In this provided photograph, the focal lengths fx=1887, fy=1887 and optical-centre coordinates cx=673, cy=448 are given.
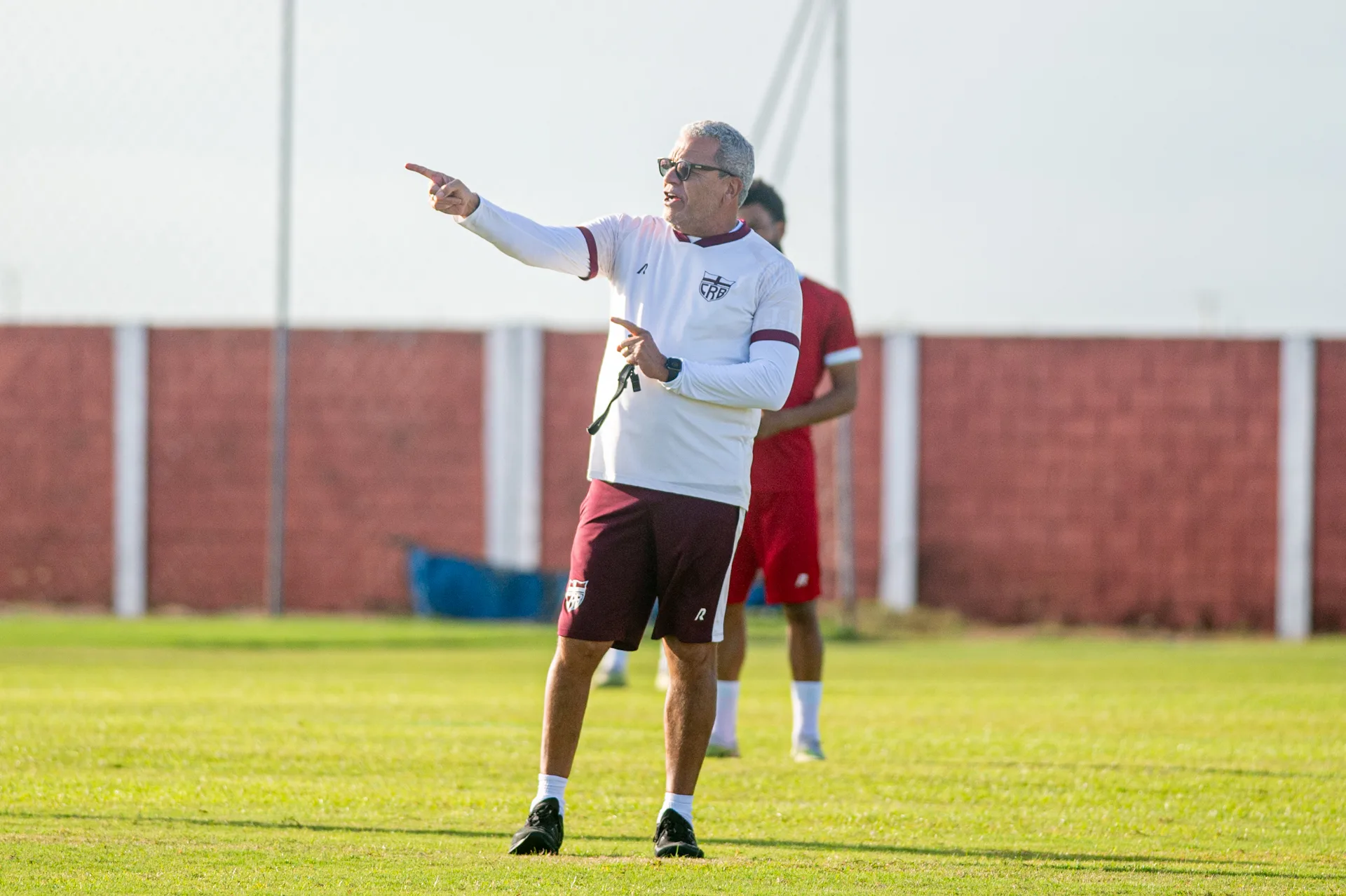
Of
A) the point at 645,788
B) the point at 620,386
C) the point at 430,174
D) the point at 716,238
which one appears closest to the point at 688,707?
the point at 620,386

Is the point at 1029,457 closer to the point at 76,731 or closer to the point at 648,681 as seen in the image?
the point at 648,681

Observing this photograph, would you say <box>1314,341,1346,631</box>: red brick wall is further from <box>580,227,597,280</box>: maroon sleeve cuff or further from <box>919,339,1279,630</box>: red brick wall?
<box>580,227,597,280</box>: maroon sleeve cuff

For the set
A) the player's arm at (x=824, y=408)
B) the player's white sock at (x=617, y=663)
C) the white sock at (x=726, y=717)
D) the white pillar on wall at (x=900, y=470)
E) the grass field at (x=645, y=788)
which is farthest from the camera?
the white pillar on wall at (x=900, y=470)

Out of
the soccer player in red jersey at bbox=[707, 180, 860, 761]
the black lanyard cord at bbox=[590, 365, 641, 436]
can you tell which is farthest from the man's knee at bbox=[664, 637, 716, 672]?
→ the soccer player in red jersey at bbox=[707, 180, 860, 761]

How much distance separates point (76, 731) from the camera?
7477 mm

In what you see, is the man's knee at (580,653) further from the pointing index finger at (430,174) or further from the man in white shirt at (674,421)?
the pointing index finger at (430,174)

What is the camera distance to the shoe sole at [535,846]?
4891 mm

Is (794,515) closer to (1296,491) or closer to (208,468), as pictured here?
(1296,491)

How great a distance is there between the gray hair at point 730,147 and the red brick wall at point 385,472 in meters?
17.3

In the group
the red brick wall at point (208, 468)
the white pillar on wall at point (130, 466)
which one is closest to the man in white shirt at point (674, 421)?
the red brick wall at point (208, 468)

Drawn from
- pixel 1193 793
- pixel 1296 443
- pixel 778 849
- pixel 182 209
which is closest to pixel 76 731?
pixel 778 849

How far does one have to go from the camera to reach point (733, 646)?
758 centimetres

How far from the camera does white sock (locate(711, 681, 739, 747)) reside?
7345 mm

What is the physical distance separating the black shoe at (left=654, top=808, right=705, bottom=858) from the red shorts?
7.68ft
